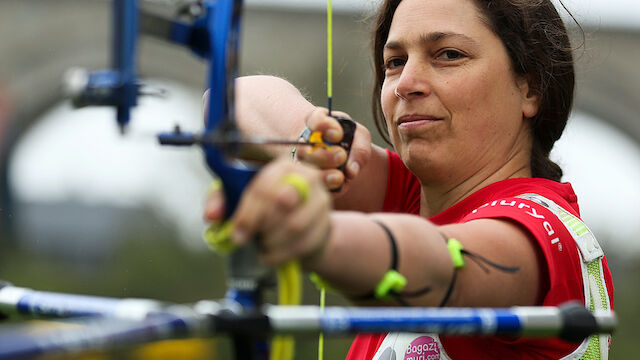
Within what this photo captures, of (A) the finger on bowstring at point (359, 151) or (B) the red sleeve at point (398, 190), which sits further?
(B) the red sleeve at point (398, 190)

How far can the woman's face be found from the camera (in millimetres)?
1910

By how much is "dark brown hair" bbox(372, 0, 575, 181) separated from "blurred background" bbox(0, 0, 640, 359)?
13.8ft

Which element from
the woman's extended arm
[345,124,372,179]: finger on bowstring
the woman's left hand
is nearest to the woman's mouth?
[345,124,372,179]: finger on bowstring

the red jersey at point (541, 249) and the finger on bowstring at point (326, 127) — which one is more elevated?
the finger on bowstring at point (326, 127)

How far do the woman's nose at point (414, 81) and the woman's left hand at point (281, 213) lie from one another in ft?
2.62

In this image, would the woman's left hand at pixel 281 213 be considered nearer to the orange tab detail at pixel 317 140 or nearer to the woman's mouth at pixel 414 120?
the orange tab detail at pixel 317 140

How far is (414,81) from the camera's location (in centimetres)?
193

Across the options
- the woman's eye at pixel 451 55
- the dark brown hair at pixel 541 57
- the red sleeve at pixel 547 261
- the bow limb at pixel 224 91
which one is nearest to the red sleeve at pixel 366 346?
the red sleeve at pixel 547 261

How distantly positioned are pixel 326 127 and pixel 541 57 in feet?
1.84

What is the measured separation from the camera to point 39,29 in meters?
8.33

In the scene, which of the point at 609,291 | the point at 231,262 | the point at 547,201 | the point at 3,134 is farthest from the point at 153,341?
the point at 3,134

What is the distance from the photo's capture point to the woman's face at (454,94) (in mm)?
1910

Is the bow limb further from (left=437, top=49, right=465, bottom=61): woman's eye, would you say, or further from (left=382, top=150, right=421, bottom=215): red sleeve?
(left=382, top=150, right=421, bottom=215): red sleeve

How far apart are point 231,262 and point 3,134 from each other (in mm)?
6673
